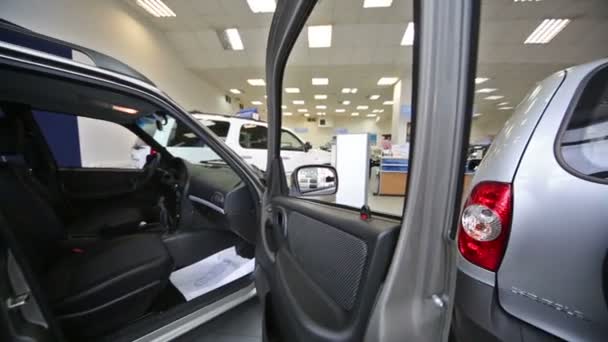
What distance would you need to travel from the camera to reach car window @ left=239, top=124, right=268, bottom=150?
4145 millimetres

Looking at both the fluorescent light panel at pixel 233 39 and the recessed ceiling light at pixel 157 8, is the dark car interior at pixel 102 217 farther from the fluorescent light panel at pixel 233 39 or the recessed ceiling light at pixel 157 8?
the fluorescent light panel at pixel 233 39

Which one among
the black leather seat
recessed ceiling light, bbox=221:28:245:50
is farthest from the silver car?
recessed ceiling light, bbox=221:28:245:50

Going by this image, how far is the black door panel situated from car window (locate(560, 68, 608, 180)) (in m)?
0.82

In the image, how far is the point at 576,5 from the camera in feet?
14.3

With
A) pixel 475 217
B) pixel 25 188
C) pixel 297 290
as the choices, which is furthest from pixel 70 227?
pixel 475 217

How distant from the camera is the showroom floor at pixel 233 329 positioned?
1.13m

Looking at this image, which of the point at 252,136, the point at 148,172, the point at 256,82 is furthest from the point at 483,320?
the point at 256,82

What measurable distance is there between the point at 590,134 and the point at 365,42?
589 cm

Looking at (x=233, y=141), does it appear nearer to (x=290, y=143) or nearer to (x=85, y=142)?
(x=290, y=143)

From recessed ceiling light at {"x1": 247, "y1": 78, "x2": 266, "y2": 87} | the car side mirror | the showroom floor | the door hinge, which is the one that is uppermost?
recessed ceiling light at {"x1": 247, "y1": 78, "x2": 266, "y2": 87}

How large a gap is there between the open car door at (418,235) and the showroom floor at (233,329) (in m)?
0.66

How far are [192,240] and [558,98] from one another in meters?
1.93

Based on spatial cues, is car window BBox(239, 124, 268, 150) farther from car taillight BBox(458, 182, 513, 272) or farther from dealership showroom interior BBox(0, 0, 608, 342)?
car taillight BBox(458, 182, 513, 272)

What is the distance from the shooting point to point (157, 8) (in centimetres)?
486
